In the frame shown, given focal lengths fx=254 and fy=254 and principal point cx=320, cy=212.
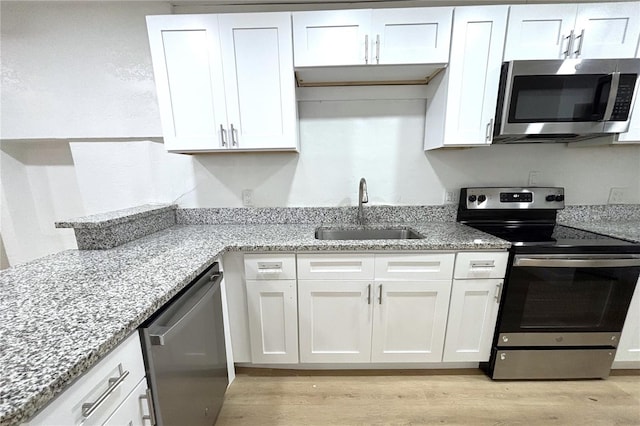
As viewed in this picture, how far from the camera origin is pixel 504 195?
6.06ft

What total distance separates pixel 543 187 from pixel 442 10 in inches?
55.4

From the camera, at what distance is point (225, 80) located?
1.49 metres

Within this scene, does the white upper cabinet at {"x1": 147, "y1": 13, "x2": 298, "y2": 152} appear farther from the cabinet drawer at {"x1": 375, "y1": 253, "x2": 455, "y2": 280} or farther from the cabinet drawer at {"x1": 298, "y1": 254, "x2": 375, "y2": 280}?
the cabinet drawer at {"x1": 375, "y1": 253, "x2": 455, "y2": 280}

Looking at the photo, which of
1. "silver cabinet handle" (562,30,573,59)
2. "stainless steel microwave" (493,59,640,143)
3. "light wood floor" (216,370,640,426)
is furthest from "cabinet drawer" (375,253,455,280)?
"silver cabinet handle" (562,30,573,59)

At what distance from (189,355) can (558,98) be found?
2.32 m

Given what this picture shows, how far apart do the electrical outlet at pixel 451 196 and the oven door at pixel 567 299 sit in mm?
633

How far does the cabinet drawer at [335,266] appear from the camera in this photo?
1.48 metres

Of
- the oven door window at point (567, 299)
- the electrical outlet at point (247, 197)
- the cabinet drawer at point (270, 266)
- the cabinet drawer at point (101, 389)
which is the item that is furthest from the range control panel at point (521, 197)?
the cabinet drawer at point (101, 389)

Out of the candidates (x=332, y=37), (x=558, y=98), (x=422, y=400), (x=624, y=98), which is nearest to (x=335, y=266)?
(x=422, y=400)

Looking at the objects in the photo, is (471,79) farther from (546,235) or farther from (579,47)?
(546,235)

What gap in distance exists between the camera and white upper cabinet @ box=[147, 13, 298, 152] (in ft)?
4.69

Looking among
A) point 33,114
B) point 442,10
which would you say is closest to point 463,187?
point 442,10

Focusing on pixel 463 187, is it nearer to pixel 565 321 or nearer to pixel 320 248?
pixel 565 321

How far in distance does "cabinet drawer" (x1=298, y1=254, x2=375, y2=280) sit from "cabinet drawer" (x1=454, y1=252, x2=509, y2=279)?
1.67ft
